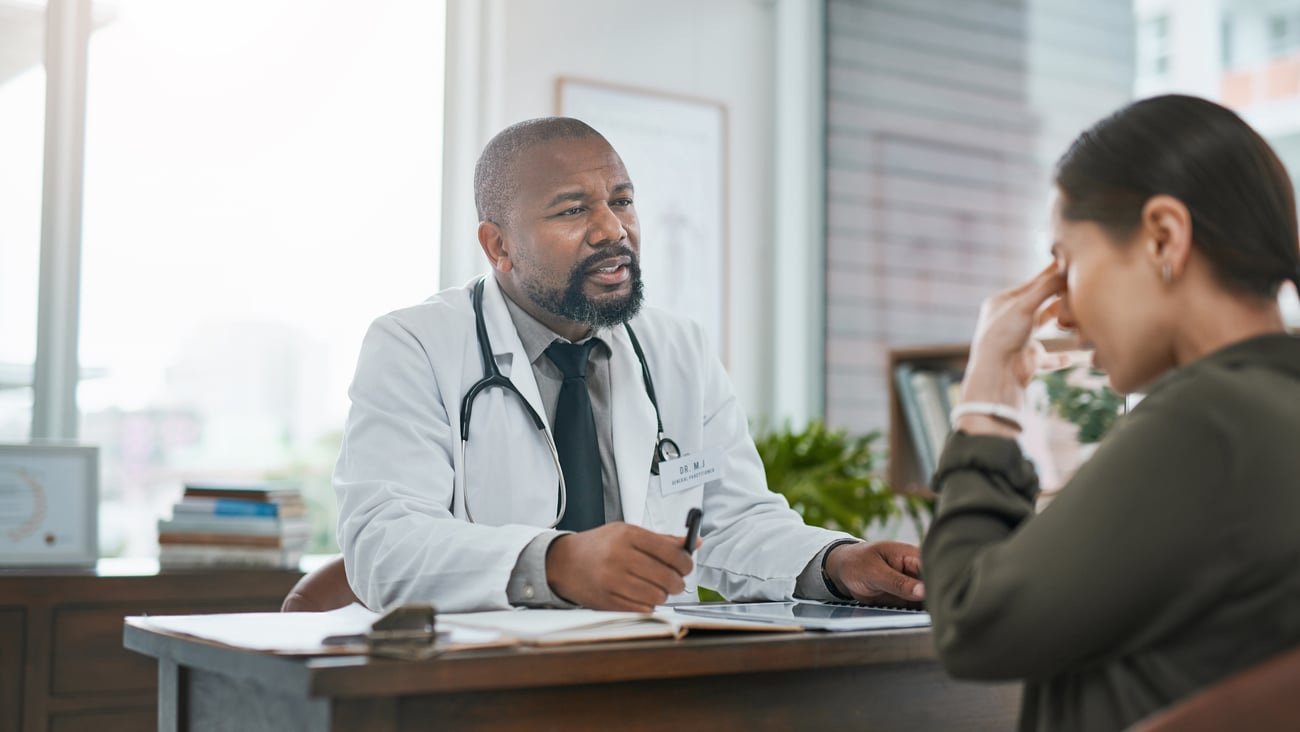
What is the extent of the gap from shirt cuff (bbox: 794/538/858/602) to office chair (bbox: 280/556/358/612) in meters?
0.73

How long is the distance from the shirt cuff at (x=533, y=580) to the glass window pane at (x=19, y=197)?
8.06ft

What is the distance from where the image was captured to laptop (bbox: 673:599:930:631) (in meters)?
1.40

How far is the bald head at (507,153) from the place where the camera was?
7.32 ft

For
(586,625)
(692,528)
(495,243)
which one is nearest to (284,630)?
(586,625)

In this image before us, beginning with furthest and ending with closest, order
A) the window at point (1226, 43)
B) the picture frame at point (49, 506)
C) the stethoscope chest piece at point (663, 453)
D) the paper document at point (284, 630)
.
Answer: the window at point (1226, 43) < the picture frame at point (49, 506) < the stethoscope chest piece at point (663, 453) < the paper document at point (284, 630)

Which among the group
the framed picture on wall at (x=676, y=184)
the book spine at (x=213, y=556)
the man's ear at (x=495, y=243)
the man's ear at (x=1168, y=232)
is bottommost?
the book spine at (x=213, y=556)

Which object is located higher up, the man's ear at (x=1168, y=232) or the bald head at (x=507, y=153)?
the bald head at (x=507, y=153)

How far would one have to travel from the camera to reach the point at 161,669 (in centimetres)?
146

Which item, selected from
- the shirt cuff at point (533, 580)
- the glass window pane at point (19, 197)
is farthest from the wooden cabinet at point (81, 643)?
the shirt cuff at point (533, 580)

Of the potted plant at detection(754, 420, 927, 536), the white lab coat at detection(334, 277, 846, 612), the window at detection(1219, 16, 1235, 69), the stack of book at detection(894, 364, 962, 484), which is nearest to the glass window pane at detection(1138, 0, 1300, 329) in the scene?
the window at detection(1219, 16, 1235, 69)

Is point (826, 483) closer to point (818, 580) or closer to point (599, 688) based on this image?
point (818, 580)

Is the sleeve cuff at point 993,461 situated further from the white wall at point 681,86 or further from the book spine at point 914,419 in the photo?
the white wall at point 681,86

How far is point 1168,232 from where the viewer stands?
1.05 meters

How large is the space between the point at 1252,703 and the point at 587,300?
4.96 feet
